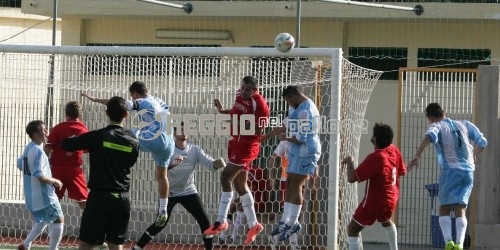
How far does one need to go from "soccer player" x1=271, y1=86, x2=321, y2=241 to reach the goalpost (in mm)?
519

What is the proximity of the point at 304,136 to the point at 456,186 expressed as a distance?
1.98 m

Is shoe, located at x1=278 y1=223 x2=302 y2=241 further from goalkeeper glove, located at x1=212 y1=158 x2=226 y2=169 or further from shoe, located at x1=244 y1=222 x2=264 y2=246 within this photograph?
goalkeeper glove, located at x1=212 y1=158 x2=226 y2=169

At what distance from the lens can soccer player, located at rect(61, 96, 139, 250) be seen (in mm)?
9688

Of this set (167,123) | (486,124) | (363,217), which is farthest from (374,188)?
(486,124)

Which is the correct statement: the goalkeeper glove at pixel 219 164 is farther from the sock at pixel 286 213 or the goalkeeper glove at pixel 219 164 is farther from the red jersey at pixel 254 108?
the sock at pixel 286 213

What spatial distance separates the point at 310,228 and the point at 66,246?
3.28 metres

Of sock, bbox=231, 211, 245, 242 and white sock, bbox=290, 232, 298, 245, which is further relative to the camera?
sock, bbox=231, 211, 245, 242

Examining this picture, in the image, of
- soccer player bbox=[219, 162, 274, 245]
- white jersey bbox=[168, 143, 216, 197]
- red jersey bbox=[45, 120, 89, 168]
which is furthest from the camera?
soccer player bbox=[219, 162, 274, 245]

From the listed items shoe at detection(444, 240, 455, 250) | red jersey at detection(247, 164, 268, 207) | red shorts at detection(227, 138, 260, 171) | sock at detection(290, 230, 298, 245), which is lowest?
sock at detection(290, 230, 298, 245)

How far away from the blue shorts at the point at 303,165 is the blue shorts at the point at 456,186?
1685 millimetres

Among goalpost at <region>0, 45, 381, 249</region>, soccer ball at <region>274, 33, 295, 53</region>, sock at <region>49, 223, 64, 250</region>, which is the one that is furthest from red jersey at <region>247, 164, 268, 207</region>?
sock at <region>49, 223, 64, 250</region>

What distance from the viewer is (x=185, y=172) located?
43.1 feet

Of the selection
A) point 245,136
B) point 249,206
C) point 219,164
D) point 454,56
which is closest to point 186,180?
point 219,164

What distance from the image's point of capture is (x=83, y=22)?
20.5m
